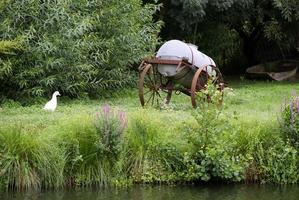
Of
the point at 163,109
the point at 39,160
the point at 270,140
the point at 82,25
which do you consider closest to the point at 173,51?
the point at 163,109

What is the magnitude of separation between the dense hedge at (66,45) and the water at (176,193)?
5298 millimetres

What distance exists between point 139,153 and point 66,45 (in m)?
5.58

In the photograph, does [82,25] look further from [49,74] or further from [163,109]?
[163,109]

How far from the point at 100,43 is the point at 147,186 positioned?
6523mm

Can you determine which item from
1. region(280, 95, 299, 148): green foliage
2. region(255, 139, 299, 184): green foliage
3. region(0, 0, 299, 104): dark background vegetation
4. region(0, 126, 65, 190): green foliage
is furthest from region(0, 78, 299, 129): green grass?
region(0, 126, 65, 190): green foliage

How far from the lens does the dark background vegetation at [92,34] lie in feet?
46.8

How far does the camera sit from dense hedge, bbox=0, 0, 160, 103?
1422 centimetres

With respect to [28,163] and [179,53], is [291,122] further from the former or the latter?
[28,163]

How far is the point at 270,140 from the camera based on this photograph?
9.93m

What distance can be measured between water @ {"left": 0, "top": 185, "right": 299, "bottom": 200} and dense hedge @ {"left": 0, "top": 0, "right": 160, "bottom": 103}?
5.30 meters

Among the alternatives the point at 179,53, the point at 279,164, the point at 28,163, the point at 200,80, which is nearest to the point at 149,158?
the point at 28,163

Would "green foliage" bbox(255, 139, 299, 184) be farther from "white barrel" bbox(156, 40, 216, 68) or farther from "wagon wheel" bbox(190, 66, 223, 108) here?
"white barrel" bbox(156, 40, 216, 68)

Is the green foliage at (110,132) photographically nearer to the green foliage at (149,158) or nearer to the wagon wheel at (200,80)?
the green foliage at (149,158)

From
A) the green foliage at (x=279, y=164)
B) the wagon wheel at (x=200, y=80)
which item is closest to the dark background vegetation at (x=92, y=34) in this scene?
the wagon wheel at (x=200, y=80)
